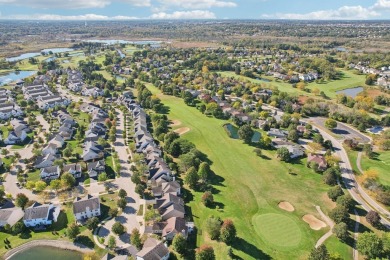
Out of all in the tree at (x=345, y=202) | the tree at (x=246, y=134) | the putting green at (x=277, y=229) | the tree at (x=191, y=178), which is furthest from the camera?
the tree at (x=246, y=134)

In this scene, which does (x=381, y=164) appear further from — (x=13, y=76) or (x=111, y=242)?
(x=13, y=76)

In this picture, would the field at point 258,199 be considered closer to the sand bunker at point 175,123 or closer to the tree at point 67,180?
the sand bunker at point 175,123

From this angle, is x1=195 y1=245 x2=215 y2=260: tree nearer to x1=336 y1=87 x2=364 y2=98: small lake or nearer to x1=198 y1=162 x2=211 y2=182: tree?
x1=198 y1=162 x2=211 y2=182: tree

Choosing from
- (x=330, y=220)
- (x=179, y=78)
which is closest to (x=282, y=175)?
(x=330, y=220)

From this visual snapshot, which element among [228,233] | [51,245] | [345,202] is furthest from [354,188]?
[51,245]

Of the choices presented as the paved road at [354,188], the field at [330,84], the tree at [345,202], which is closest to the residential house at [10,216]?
the tree at [345,202]

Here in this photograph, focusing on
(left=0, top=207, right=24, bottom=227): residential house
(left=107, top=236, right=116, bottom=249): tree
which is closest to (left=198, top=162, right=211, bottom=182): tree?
(left=107, top=236, right=116, bottom=249): tree
